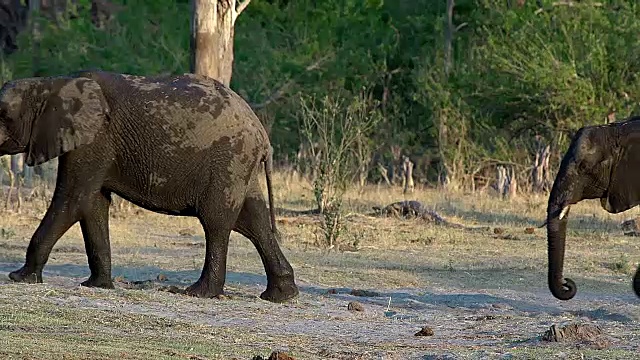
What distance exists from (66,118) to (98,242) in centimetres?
103

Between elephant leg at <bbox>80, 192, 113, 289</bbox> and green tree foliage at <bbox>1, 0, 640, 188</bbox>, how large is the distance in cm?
1377

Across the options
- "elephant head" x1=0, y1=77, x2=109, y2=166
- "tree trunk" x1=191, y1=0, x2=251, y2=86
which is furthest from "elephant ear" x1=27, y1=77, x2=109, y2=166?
"tree trunk" x1=191, y1=0, x2=251, y2=86

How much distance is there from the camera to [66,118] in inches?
433

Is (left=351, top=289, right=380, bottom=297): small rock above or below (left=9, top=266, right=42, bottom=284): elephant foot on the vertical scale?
below

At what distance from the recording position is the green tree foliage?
24.2 metres

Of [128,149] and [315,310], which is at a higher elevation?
[128,149]

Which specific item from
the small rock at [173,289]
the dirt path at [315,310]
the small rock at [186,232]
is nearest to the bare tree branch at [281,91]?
the small rock at [186,232]

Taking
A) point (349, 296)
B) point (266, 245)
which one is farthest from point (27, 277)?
point (349, 296)

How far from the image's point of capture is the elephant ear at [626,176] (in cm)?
1145

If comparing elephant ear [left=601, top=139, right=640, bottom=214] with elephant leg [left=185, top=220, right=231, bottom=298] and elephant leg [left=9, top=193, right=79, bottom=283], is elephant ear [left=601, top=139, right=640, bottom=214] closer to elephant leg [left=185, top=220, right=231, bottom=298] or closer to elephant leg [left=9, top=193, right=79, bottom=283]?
elephant leg [left=185, top=220, right=231, bottom=298]

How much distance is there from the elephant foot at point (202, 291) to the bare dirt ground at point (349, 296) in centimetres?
22

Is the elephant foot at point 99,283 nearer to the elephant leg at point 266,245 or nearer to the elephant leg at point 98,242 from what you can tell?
the elephant leg at point 98,242

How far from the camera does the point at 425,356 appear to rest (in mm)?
8336

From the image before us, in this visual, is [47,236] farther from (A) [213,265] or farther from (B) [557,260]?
(B) [557,260]
